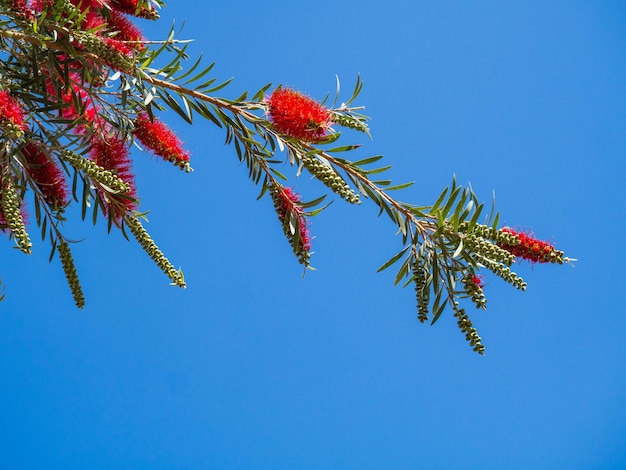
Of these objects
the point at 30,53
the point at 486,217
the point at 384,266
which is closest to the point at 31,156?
the point at 30,53

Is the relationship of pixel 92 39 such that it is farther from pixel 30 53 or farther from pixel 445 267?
pixel 445 267

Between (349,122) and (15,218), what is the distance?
0.62m

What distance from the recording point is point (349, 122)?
1322 millimetres

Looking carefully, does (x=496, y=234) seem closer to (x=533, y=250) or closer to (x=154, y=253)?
(x=533, y=250)

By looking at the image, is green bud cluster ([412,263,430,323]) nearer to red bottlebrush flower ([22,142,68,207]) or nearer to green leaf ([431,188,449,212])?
green leaf ([431,188,449,212])

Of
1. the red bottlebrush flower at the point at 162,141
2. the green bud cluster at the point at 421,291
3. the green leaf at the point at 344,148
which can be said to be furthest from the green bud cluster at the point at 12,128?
the green bud cluster at the point at 421,291

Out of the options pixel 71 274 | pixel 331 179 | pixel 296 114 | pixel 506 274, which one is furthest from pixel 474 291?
pixel 71 274

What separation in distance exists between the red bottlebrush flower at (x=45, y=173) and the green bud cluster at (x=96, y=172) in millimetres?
76

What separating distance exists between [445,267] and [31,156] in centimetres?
67

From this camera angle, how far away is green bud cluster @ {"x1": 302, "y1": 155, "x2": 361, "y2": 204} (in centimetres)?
106

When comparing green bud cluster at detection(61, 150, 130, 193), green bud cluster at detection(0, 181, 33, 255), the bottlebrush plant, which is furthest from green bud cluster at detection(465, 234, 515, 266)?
green bud cluster at detection(0, 181, 33, 255)

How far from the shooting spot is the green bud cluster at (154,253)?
3.61 feet

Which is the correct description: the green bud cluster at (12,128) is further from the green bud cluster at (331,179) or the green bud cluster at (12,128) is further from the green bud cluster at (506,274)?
the green bud cluster at (506,274)

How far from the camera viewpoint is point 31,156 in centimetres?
112
